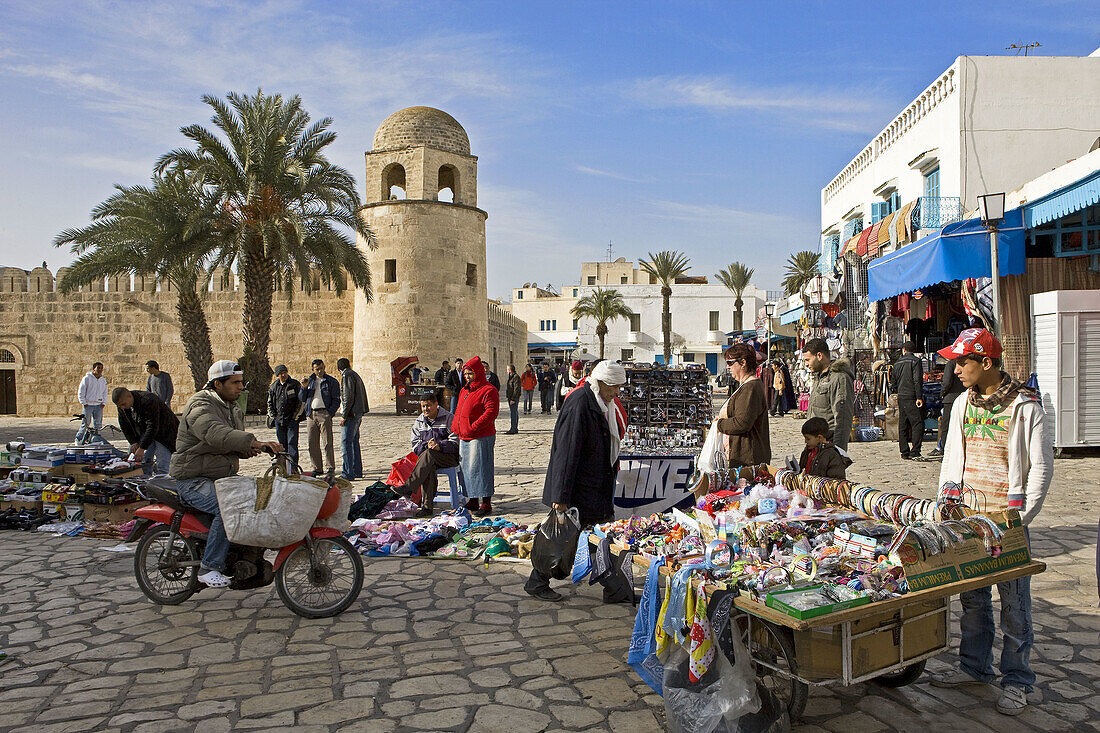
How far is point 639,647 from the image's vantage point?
3.39 metres

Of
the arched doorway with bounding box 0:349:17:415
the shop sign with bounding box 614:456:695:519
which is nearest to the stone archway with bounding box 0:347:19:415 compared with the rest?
the arched doorway with bounding box 0:349:17:415

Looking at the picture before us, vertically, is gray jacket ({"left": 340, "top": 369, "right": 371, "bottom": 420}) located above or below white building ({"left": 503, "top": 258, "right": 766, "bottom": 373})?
below

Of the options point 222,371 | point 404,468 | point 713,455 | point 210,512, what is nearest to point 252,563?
point 210,512

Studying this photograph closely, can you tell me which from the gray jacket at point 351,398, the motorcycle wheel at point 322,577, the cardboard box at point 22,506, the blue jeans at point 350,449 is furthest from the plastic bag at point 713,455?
the cardboard box at point 22,506

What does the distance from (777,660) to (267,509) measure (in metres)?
2.94

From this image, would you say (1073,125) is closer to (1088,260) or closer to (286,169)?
(1088,260)

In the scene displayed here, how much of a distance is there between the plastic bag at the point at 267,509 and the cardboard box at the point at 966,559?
3.17 meters

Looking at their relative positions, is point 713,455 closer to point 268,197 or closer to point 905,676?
point 905,676

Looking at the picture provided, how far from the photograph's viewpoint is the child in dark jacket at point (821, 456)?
445 centimetres

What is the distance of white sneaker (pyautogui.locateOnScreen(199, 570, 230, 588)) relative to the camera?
461cm

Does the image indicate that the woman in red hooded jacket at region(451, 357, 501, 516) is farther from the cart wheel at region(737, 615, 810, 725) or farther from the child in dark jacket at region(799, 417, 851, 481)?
the cart wheel at region(737, 615, 810, 725)

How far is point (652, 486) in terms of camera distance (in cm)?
625

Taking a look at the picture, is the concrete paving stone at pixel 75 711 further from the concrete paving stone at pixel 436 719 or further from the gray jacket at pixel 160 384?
the gray jacket at pixel 160 384

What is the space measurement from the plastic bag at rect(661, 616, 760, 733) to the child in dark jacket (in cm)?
170
